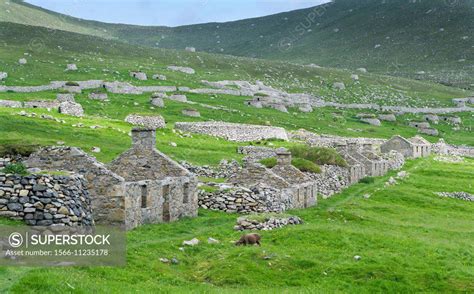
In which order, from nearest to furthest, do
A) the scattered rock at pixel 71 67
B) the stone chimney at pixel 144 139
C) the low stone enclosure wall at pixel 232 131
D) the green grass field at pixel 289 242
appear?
the green grass field at pixel 289 242, the stone chimney at pixel 144 139, the low stone enclosure wall at pixel 232 131, the scattered rock at pixel 71 67

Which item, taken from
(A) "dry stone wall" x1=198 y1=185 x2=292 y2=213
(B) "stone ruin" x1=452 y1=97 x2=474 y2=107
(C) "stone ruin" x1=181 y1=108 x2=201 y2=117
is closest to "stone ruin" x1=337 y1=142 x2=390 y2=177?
(A) "dry stone wall" x1=198 y1=185 x2=292 y2=213

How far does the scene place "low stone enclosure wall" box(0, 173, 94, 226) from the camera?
19.3 meters

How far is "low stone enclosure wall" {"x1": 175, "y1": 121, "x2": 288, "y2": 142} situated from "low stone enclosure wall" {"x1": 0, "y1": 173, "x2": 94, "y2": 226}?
56048mm

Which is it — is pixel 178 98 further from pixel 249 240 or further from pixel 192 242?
pixel 249 240

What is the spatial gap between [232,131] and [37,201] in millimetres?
58905

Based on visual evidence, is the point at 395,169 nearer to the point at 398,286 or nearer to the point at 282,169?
the point at 282,169

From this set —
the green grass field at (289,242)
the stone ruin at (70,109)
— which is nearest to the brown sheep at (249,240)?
the green grass field at (289,242)

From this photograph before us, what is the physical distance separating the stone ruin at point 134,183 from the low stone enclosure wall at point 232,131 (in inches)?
1789

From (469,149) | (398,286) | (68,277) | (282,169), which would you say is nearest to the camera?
(68,277)

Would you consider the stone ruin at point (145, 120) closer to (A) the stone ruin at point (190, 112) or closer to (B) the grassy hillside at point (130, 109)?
(B) the grassy hillside at point (130, 109)

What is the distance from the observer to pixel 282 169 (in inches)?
1587

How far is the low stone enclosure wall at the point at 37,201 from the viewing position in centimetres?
1927

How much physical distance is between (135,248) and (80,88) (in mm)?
87906

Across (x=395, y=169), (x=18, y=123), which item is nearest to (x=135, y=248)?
(x=18, y=123)
